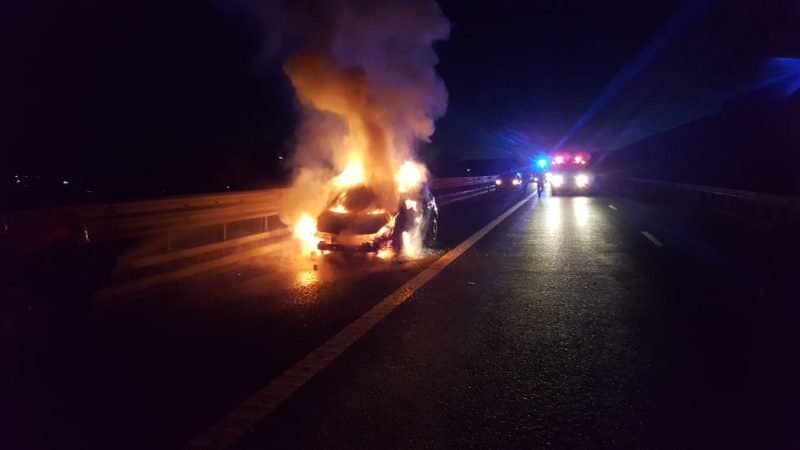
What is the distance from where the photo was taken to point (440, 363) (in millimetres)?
4941

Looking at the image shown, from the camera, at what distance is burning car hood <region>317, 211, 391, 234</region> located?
34.8ft

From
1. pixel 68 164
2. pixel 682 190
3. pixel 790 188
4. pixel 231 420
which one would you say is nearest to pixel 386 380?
pixel 231 420

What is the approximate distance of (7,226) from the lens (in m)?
5.38

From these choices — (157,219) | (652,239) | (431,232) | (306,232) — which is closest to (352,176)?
(306,232)

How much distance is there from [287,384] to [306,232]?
7.89 metres

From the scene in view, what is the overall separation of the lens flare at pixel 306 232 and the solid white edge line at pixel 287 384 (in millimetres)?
4144

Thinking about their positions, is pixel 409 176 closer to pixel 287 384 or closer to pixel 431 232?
pixel 431 232

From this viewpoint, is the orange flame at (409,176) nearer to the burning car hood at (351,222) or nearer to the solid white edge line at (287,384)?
the burning car hood at (351,222)

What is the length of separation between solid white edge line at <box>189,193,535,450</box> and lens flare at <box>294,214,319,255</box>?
13.6 ft

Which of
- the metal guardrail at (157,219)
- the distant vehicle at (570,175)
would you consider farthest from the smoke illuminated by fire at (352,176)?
the distant vehicle at (570,175)

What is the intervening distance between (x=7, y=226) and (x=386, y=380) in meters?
3.55

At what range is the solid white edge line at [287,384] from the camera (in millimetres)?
3607

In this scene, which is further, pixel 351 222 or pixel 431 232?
pixel 431 232

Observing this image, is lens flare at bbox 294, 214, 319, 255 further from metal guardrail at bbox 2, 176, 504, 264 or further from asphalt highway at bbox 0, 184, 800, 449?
asphalt highway at bbox 0, 184, 800, 449
